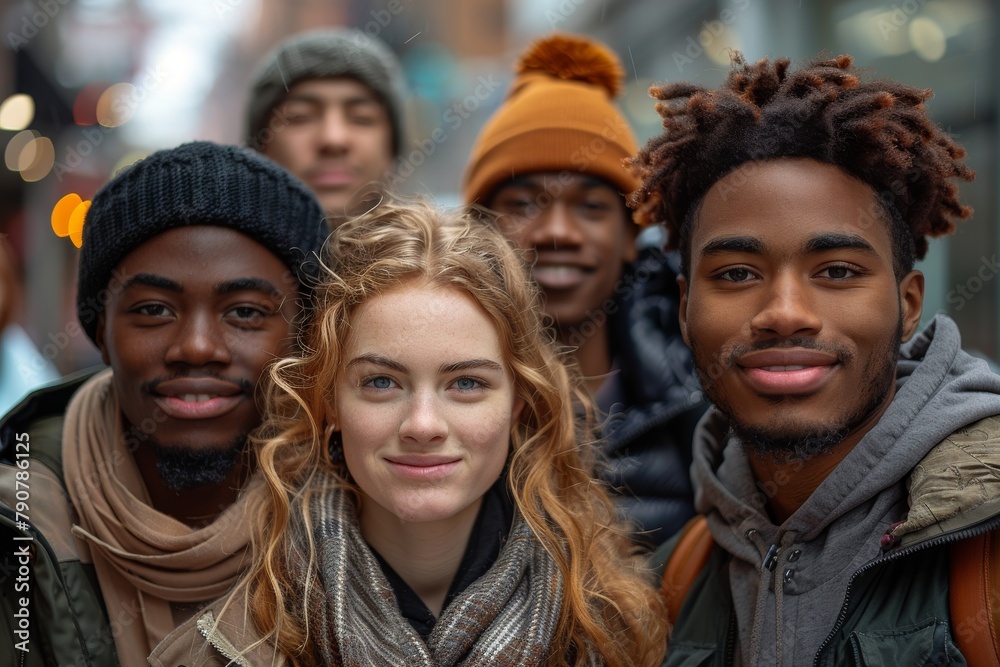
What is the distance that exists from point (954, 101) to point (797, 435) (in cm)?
445

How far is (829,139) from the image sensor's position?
8.21 feet

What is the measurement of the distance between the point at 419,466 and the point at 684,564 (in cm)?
92

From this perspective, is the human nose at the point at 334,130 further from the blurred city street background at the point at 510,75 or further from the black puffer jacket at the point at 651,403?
the black puffer jacket at the point at 651,403

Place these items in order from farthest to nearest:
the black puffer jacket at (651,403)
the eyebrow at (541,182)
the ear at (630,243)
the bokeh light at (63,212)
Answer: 1. the bokeh light at (63,212)
2. the ear at (630,243)
3. the eyebrow at (541,182)
4. the black puffer jacket at (651,403)

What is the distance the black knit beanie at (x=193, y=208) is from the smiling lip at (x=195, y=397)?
1.31 feet

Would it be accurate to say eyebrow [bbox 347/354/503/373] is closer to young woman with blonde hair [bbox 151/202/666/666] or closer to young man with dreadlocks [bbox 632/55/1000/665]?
young woman with blonde hair [bbox 151/202/666/666]

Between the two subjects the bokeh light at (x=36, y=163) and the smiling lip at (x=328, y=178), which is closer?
the smiling lip at (x=328, y=178)

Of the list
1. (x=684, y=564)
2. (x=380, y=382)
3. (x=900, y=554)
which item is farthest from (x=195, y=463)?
(x=900, y=554)

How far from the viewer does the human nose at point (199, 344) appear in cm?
279

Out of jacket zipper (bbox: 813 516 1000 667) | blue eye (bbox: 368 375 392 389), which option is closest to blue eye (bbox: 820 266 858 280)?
jacket zipper (bbox: 813 516 1000 667)

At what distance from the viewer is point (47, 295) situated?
9.24m

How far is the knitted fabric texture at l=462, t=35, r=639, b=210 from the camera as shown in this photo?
3.88 meters

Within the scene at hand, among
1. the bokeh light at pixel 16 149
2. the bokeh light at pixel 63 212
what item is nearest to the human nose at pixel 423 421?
the bokeh light at pixel 63 212

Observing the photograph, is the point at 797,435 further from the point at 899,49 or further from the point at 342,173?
the point at 899,49
